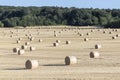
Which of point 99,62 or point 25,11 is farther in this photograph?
A: point 25,11

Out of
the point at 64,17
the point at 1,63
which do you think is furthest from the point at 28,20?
the point at 1,63

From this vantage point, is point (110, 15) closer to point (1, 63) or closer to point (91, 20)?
point (91, 20)

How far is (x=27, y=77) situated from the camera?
19.7 metres

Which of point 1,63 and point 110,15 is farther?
point 110,15

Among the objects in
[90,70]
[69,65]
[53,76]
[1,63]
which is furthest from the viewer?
[1,63]

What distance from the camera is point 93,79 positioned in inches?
728

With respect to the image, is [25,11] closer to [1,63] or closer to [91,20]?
[91,20]

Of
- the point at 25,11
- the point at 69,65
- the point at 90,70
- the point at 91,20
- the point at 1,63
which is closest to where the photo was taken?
the point at 90,70

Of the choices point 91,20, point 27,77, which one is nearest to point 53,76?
point 27,77

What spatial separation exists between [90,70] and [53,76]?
6.94 ft

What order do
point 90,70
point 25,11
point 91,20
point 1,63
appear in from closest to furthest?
1. point 90,70
2. point 1,63
3. point 91,20
4. point 25,11

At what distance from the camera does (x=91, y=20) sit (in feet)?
445

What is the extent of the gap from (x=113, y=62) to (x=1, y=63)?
528 cm

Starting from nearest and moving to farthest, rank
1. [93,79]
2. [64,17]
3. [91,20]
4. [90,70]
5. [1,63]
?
[93,79] < [90,70] < [1,63] < [91,20] < [64,17]
